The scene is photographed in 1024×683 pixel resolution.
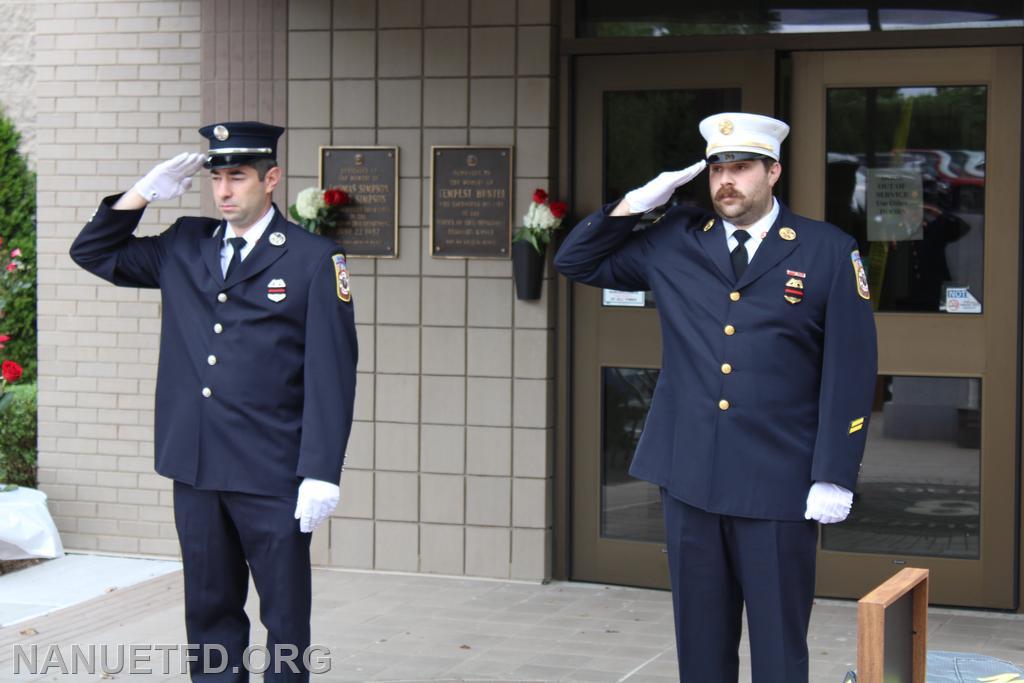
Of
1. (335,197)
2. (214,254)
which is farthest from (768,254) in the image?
(335,197)

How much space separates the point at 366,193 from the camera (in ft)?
23.2

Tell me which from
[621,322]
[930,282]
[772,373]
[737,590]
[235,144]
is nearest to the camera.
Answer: [772,373]

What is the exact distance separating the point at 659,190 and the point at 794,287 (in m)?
0.48

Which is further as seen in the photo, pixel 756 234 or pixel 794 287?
pixel 756 234

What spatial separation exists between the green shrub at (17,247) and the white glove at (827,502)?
6.80 m

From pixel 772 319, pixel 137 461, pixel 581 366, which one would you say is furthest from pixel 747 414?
pixel 137 461

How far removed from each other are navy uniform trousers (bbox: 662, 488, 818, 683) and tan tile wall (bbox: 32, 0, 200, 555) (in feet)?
13.0

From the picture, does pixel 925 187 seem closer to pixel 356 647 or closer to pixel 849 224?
pixel 849 224

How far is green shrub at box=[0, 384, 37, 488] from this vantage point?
7.84 m

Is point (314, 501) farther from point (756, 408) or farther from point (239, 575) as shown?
point (756, 408)

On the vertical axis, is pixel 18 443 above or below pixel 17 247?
below

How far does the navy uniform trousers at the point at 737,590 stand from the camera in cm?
406

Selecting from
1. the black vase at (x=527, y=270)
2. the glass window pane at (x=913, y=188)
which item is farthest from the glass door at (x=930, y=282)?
the black vase at (x=527, y=270)

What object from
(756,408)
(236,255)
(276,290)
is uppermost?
(236,255)
